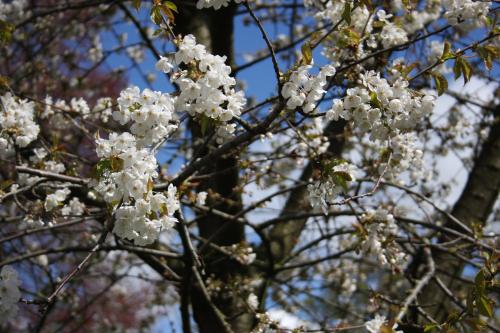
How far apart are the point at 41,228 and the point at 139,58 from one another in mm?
3965

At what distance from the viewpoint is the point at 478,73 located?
167 inches

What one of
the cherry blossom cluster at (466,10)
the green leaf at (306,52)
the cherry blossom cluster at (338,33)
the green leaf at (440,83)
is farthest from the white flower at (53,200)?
the cherry blossom cluster at (466,10)

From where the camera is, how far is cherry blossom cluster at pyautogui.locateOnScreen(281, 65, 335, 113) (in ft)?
6.06

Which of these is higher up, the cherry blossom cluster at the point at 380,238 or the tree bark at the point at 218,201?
the tree bark at the point at 218,201

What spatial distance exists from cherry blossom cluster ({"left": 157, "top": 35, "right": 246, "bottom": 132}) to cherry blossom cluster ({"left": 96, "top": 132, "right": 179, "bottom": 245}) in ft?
0.79

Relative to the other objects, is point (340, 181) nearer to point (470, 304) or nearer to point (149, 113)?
point (470, 304)

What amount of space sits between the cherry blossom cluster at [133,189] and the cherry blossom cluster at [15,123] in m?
0.89

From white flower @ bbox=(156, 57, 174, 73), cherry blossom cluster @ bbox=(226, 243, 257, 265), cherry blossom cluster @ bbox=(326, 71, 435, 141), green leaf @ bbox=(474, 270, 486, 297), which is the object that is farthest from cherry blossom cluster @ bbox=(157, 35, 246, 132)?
cherry blossom cluster @ bbox=(226, 243, 257, 265)

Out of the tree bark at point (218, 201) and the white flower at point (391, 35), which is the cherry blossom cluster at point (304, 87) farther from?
the tree bark at point (218, 201)

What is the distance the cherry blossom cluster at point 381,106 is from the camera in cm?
188

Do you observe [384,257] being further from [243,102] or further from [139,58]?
[139,58]

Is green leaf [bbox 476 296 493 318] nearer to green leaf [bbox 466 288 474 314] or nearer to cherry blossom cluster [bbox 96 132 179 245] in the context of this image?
green leaf [bbox 466 288 474 314]

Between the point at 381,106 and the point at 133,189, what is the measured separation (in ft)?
3.04

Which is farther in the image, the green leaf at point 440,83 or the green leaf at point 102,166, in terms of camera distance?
the green leaf at point 440,83
